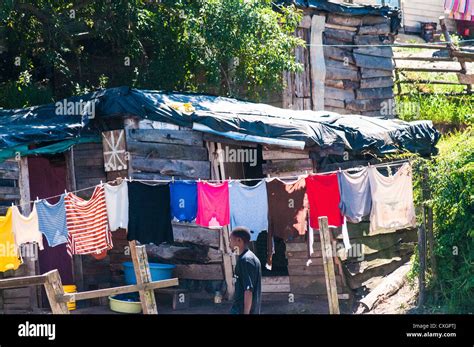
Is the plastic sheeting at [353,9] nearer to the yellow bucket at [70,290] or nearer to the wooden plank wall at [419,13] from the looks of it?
the yellow bucket at [70,290]

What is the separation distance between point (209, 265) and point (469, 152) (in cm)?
459

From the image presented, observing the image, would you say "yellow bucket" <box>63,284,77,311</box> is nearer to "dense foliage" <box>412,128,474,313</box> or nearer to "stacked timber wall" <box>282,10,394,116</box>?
"dense foliage" <box>412,128,474,313</box>

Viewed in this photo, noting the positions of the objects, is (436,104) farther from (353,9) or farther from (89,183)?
(89,183)

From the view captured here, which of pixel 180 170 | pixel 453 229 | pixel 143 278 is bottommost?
pixel 143 278

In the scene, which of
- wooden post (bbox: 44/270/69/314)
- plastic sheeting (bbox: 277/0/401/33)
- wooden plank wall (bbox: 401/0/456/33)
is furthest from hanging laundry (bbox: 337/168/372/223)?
wooden plank wall (bbox: 401/0/456/33)

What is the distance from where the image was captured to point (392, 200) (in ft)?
45.9

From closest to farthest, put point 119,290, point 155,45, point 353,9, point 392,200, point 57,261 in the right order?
point 119,290
point 392,200
point 57,261
point 155,45
point 353,9

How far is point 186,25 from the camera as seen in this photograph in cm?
1792

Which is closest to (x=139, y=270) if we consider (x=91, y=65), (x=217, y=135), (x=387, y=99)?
(x=217, y=135)

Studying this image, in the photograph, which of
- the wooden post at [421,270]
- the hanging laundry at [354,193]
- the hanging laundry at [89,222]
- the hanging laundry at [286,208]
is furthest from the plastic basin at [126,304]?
the wooden post at [421,270]

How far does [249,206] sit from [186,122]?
232 centimetres

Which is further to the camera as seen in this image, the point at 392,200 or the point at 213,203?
the point at 392,200

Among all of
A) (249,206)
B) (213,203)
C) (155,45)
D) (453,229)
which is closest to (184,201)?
(213,203)
